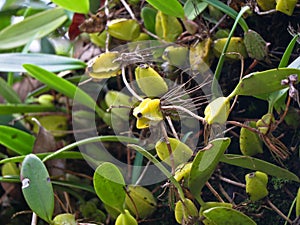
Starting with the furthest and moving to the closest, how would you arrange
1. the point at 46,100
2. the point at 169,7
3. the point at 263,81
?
the point at 46,100 < the point at 169,7 < the point at 263,81

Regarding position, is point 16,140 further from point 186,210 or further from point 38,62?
point 186,210

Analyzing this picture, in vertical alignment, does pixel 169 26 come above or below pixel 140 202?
above

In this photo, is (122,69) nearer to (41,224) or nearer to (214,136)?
(214,136)

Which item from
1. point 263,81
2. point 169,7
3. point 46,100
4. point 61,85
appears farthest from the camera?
point 46,100

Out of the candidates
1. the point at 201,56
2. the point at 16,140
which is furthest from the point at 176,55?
the point at 16,140

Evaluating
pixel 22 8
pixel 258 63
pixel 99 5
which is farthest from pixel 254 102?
pixel 22 8

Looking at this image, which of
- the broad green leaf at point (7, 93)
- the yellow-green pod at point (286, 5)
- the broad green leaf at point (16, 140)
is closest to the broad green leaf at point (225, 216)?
the yellow-green pod at point (286, 5)

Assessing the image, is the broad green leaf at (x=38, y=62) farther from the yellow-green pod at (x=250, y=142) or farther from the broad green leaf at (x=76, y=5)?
the yellow-green pod at (x=250, y=142)
